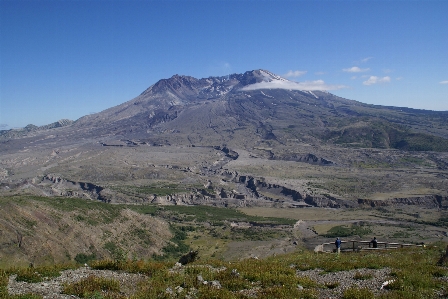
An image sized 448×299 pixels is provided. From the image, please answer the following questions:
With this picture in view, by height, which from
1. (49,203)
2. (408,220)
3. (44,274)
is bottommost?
(408,220)

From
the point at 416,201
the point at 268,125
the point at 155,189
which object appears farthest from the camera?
the point at 268,125

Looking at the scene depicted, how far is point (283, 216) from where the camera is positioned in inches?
1916

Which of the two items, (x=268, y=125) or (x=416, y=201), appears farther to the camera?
(x=268, y=125)

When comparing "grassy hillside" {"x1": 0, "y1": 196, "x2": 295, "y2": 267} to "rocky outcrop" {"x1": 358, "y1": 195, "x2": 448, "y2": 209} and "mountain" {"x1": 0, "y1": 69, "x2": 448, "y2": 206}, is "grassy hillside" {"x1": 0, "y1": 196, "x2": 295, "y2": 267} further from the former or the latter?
"mountain" {"x1": 0, "y1": 69, "x2": 448, "y2": 206}

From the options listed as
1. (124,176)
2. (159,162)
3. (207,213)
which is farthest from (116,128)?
(207,213)

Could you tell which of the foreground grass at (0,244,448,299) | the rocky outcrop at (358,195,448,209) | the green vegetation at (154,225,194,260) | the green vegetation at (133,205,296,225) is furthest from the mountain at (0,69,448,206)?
the foreground grass at (0,244,448,299)

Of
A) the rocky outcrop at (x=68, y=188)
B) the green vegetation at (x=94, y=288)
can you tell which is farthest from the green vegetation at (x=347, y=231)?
the rocky outcrop at (x=68, y=188)

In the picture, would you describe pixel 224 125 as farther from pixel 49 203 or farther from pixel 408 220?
pixel 49 203

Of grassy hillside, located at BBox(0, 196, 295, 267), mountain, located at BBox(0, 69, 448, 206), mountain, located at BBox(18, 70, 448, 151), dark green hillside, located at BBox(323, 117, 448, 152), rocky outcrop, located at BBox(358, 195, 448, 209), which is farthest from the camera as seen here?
mountain, located at BBox(18, 70, 448, 151)

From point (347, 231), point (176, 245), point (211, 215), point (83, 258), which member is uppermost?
point (83, 258)

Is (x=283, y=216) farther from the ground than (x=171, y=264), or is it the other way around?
(x=171, y=264)

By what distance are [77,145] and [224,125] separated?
62403mm

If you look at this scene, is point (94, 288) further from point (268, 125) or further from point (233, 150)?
point (268, 125)

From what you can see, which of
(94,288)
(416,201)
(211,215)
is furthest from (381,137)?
(94,288)
